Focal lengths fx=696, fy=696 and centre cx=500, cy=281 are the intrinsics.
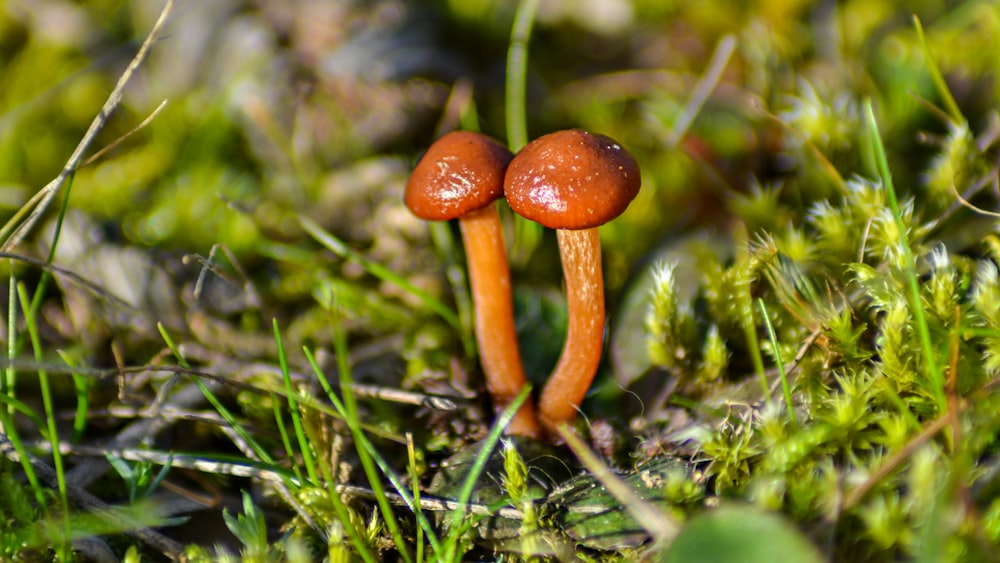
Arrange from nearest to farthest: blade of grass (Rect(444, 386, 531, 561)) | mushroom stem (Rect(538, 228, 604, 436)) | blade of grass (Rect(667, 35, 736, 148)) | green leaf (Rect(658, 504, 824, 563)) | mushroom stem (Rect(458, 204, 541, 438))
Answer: green leaf (Rect(658, 504, 824, 563)) → blade of grass (Rect(444, 386, 531, 561)) → mushroom stem (Rect(538, 228, 604, 436)) → mushroom stem (Rect(458, 204, 541, 438)) → blade of grass (Rect(667, 35, 736, 148))

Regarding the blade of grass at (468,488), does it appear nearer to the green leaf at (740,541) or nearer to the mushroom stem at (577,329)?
the mushroom stem at (577,329)

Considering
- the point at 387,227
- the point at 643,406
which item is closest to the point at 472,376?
the point at 643,406

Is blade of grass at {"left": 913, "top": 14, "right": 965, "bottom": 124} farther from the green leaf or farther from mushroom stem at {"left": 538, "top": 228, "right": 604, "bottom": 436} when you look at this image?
the green leaf

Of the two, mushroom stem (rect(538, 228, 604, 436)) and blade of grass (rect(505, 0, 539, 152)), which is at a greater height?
blade of grass (rect(505, 0, 539, 152))

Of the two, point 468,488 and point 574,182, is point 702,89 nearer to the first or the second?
point 574,182

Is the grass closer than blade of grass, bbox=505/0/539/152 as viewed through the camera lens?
Yes

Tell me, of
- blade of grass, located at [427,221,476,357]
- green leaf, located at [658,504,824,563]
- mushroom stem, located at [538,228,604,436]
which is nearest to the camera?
green leaf, located at [658,504,824,563]

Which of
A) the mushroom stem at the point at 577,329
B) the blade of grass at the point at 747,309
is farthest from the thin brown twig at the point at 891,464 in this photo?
the mushroom stem at the point at 577,329

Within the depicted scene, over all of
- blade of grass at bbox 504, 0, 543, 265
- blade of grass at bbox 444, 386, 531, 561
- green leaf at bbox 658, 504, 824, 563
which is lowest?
blade of grass at bbox 444, 386, 531, 561

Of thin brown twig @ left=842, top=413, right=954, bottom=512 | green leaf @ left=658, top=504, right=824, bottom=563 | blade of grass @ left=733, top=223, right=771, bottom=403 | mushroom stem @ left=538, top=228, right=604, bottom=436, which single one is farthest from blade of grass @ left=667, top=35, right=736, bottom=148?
green leaf @ left=658, top=504, right=824, bottom=563
